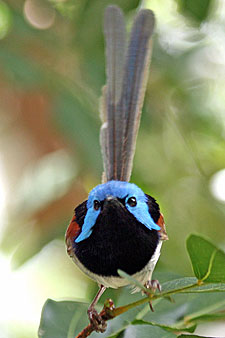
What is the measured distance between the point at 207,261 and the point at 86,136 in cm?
177

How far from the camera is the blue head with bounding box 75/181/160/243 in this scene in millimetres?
1711

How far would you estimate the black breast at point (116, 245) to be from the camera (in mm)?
1699

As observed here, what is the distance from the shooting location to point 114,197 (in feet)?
5.54

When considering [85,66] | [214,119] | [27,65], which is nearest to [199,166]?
[214,119]

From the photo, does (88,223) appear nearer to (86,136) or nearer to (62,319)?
(62,319)

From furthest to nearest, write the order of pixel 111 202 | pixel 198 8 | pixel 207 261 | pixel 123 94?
pixel 198 8 → pixel 123 94 → pixel 111 202 → pixel 207 261

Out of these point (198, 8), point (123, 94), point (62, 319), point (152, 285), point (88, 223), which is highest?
point (198, 8)

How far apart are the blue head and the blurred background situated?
4.12 ft

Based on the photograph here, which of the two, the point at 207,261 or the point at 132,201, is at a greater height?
the point at 132,201

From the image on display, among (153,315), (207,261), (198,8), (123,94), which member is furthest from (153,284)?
(198,8)

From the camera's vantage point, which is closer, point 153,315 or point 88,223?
point 88,223

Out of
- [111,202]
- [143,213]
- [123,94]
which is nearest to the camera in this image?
[111,202]

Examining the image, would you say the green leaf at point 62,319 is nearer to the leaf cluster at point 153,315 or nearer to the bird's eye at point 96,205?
the leaf cluster at point 153,315

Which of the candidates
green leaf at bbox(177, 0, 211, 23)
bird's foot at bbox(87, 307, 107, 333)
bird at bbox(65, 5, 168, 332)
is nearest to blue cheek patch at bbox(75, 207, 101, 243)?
bird at bbox(65, 5, 168, 332)
